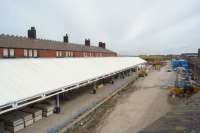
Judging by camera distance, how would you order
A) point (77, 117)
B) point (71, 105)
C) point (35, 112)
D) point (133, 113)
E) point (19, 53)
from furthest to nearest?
1. point (19, 53)
2. point (71, 105)
3. point (133, 113)
4. point (77, 117)
5. point (35, 112)

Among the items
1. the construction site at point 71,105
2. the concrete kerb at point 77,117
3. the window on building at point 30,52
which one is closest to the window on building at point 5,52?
the window on building at point 30,52

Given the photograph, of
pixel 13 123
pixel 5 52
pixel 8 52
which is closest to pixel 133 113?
pixel 13 123

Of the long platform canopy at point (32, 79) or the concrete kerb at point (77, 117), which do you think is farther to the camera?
the concrete kerb at point (77, 117)

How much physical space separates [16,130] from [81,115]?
5.14 m

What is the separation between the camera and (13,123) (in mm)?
13523

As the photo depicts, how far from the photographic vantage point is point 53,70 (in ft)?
63.8

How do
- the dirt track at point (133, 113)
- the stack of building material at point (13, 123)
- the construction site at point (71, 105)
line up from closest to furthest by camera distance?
the construction site at point (71, 105) → the stack of building material at point (13, 123) → the dirt track at point (133, 113)

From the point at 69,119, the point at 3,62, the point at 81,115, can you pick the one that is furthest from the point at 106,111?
the point at 3,62

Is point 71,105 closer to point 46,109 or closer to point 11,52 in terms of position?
point 46,109

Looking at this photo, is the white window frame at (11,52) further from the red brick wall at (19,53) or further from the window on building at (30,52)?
the window on building at (30,52)

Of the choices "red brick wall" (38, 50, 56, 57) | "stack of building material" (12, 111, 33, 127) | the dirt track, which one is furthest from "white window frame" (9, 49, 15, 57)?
"stack of building material" (12, 111, 33, 127)

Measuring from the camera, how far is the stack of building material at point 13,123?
13591mm

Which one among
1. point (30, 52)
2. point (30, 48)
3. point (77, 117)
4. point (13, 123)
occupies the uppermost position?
point (30, 48)

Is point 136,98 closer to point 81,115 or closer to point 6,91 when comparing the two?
point 81,115
